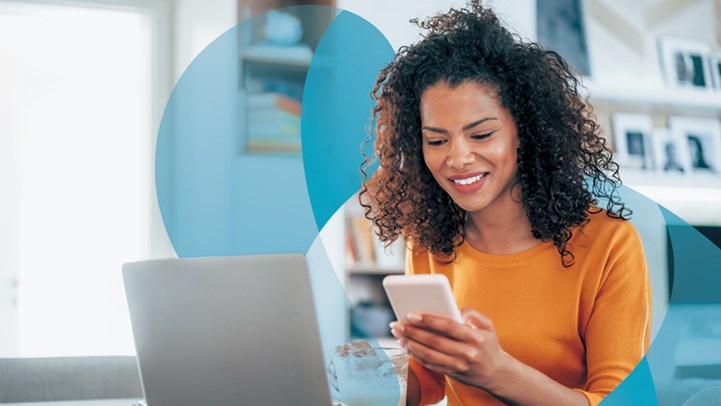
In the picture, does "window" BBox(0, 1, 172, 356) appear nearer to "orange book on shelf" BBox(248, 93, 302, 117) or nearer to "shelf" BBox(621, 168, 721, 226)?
"orange book on shelf" BBox(248, 93, 302, 117)

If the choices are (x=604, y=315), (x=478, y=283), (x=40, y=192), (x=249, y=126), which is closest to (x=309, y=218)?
(x=249, y=126)

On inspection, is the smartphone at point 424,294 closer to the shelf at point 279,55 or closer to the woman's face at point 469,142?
the woman's face at point 469,142

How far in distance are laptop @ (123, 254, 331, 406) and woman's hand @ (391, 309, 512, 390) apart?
0.13 metres

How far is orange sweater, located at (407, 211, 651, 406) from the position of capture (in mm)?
1121

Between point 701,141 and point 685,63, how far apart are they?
1.15 feet

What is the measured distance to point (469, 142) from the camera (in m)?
1.18

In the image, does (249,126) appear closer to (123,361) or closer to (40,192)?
(40,192)

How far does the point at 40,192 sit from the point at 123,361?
1.56 m

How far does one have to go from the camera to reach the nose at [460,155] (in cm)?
116

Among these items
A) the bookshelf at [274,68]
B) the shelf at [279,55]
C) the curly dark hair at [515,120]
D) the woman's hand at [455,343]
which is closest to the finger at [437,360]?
the woman's hand at [455,343]

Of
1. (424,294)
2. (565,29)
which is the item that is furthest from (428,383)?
(565,29)

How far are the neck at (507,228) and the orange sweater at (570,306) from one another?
0.06 ft

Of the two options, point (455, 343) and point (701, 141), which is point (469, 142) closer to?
point (455, 343)

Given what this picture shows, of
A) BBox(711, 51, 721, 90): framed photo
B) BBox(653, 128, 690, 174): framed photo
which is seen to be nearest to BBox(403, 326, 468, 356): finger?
BBox(653, 128, 690, 174): framed photo
